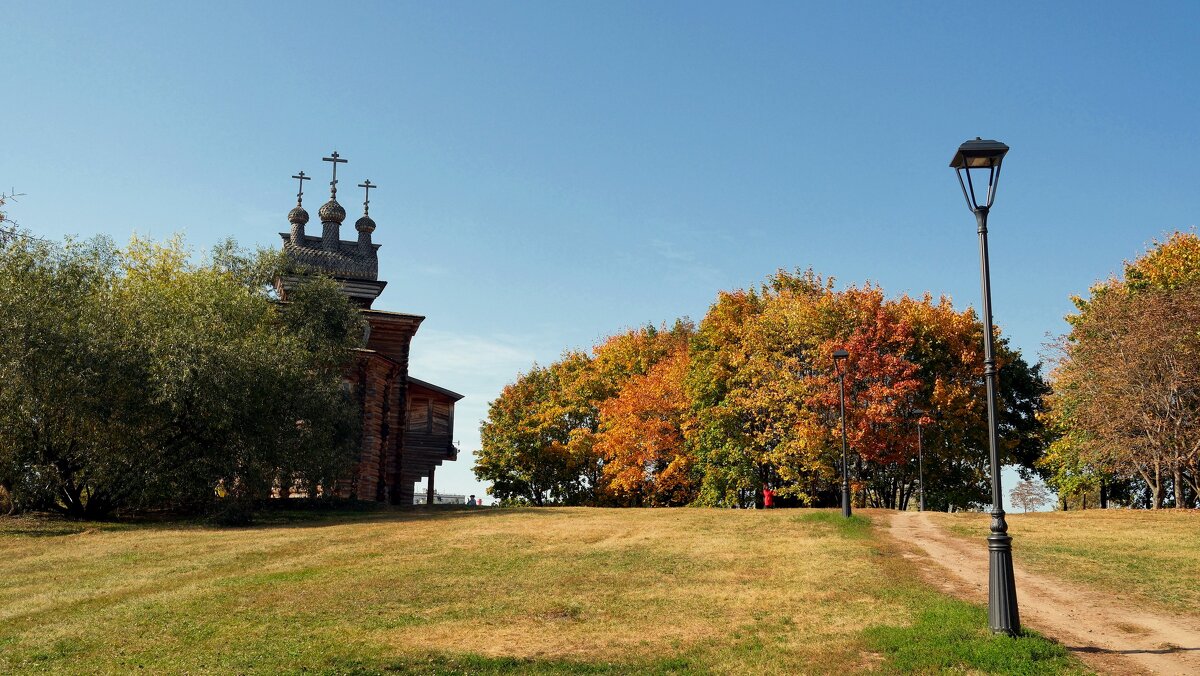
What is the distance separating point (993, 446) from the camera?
12062 mm

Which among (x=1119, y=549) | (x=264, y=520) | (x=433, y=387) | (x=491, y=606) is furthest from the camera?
(x=433, y=387)

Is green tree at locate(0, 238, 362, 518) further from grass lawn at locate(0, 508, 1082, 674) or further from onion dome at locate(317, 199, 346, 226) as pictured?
onion dome at locate(317, 199, 346, 226)

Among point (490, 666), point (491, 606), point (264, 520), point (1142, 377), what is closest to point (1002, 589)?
point (490, 666)

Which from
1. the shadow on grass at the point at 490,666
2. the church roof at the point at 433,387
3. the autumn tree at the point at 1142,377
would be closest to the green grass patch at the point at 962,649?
the shadow on grass at the point at 490,666

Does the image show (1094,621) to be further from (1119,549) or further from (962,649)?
(1119,549)

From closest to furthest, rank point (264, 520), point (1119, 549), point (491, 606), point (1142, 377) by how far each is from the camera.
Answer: point (491, 606)
point (1119, 549)
point (264, 520)
point (1142, 377)

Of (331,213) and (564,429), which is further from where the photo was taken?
(564,429)

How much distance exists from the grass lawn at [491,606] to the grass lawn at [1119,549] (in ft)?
10.7

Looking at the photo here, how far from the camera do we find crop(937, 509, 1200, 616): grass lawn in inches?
624

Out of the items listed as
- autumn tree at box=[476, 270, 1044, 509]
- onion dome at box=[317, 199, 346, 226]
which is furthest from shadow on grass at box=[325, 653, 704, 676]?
onion dome at box=[317, 199, 346, 226]

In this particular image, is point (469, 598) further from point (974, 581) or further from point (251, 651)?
point (974, 581)

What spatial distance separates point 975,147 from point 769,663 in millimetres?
7447

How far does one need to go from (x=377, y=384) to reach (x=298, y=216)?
53.5 ft

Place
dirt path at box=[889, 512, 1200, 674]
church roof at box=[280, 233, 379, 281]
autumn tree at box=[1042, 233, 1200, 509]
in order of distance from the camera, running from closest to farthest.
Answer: dirt path at box=[889, 512, 1200, 674], autumn tree at box=[1042, 233, 1200, 509], church roof at box=[280, 233, 379, 281]
